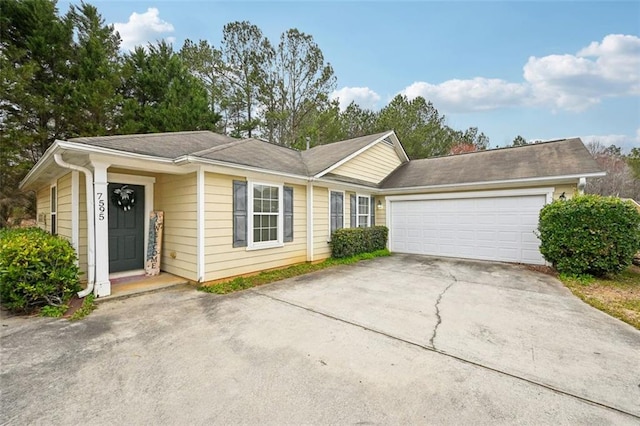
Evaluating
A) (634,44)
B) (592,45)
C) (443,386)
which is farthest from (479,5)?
(443,386)

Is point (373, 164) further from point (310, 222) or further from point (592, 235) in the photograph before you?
point (592, 235)

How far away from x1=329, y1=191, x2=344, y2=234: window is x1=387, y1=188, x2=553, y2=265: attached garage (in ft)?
8.12

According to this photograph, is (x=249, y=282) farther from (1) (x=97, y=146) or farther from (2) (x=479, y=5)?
(2) (x=479, y=5)

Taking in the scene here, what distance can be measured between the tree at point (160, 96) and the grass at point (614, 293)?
1482 centimetres

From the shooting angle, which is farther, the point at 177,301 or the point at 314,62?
the point at 314,62

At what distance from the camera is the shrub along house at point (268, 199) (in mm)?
5383

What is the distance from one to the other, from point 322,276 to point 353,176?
422 cm

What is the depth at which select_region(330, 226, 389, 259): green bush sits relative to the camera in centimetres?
867

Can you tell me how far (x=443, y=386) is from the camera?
98.1 inches

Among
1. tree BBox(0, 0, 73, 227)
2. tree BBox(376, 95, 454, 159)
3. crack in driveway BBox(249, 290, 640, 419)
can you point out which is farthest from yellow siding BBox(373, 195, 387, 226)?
tree BBox(0, 0, 73, 227)

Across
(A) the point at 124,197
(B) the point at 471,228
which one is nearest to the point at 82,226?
(A) the point at 124,197

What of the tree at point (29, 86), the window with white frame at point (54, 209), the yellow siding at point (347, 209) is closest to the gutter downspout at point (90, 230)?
the window with white frame at point (54, 209)

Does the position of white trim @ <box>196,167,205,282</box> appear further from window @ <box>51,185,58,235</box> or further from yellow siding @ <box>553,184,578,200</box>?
yellow siding @ <box>553,184,578,200</box>

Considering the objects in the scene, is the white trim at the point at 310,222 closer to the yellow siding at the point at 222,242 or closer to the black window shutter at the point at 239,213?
the yellow siding at the point at 222,242
